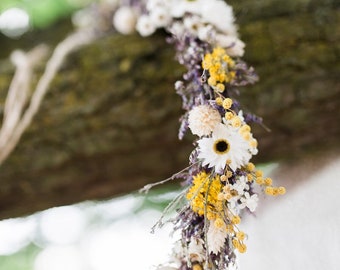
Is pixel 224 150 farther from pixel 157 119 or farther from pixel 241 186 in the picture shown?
pixel 157 119

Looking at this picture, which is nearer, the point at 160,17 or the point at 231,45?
the point at 231,45

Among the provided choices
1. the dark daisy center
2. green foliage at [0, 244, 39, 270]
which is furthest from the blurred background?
green foliage at [0, 244, 39, 270]

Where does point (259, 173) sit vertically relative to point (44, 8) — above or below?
below

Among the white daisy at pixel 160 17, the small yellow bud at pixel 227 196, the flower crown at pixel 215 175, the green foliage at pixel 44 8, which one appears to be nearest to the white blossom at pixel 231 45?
the flower crown at pixel 215 175

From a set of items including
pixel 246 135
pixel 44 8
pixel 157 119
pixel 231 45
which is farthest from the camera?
pixel 44 8

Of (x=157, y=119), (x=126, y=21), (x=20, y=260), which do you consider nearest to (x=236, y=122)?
(x=157, y=119)

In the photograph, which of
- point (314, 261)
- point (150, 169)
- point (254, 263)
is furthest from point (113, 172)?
point (314, 261)

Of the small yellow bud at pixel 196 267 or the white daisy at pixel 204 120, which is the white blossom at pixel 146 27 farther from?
the small yellow bud at pixel 196 267
